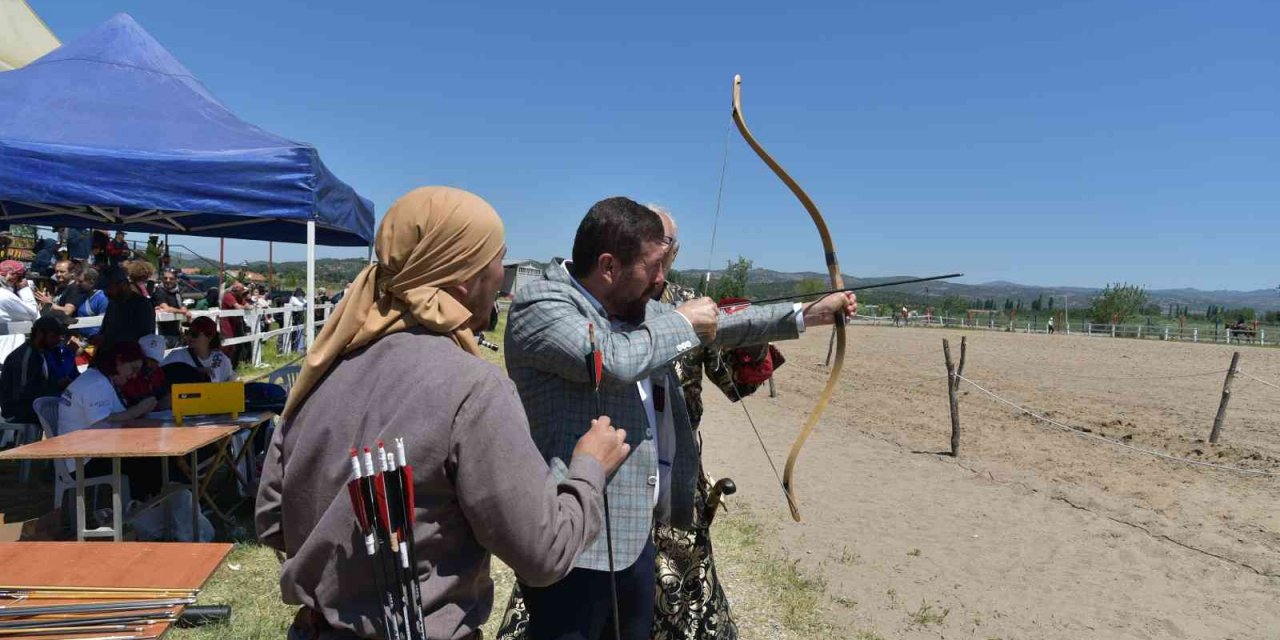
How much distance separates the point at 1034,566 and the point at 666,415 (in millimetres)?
4714

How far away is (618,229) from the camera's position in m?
1.95

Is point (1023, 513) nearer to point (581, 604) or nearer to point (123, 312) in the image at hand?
point (581, 604)

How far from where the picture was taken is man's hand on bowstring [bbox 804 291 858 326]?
95.8 inches

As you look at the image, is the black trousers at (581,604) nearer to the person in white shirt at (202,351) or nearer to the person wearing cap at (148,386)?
the person wearing cap at (148,386)

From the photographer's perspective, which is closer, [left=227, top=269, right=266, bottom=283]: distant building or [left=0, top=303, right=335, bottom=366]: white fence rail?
[left=0, top=303, right=335, bottom=366]: white fence rail

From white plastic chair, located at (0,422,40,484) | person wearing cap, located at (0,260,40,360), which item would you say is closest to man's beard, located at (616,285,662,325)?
white plastic chair, located at (0,422,40,484)

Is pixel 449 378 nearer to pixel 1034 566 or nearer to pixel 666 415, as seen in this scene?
pixel 666 415

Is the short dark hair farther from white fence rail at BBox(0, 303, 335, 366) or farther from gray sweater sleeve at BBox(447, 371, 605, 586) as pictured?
white fence rail at BBox(0, 303, 335, 366)

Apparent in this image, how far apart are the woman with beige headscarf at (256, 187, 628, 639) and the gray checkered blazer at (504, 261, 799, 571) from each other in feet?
1.63

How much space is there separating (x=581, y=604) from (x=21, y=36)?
12.0m

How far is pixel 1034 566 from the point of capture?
18.4ft

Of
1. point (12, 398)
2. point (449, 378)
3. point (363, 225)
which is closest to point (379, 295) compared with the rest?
point (449, 378)

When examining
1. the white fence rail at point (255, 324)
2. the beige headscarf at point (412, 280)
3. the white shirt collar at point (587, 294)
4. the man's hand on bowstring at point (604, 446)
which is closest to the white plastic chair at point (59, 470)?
the white fence rail at point (255, 324)

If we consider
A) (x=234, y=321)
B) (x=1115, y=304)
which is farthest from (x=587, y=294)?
(x=1115, y=304)
